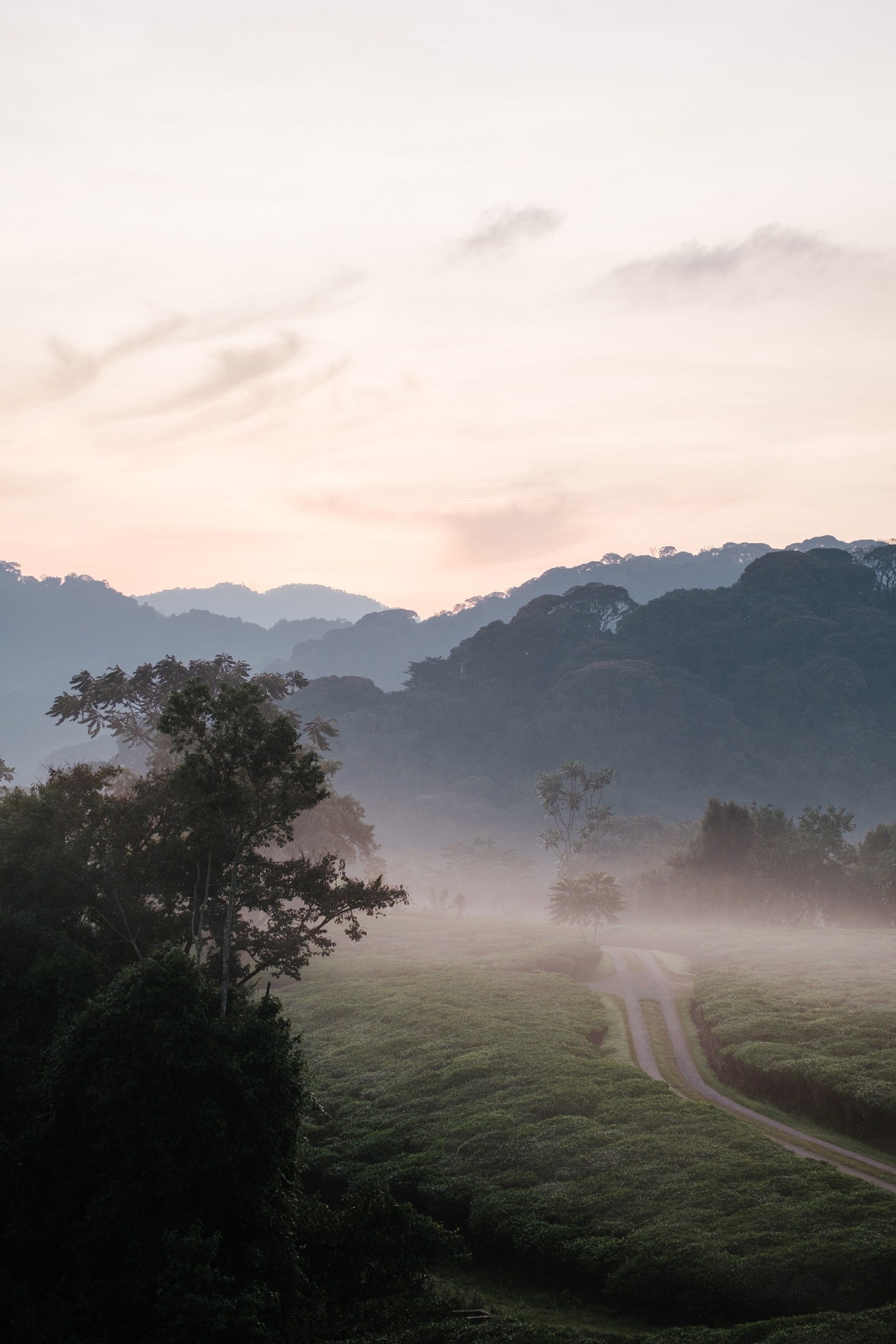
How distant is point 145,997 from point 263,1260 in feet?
21.9

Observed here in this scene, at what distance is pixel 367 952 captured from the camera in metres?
84.4

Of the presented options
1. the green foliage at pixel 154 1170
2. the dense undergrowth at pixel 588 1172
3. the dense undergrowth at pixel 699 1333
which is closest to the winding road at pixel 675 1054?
the dense undergrowth at pixel 588 1172

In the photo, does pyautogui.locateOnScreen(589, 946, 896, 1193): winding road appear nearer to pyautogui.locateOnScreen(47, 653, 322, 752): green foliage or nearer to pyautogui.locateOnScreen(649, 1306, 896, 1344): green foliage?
pyautogui.locateOnScreen(649, 1306, 896, 1344): green foliage

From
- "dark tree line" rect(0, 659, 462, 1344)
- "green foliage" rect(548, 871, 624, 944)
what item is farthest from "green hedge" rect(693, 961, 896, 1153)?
"green foliage" rect(548, 871, 624, 944)

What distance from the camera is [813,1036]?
43719mm

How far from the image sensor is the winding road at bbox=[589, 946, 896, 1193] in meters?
32.0

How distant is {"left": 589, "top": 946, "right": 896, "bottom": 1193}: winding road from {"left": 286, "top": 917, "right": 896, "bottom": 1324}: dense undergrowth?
99.3 inches

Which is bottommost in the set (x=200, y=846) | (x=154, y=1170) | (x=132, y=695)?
(x=154, y=1170)

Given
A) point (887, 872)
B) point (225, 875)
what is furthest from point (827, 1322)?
point (887, 872)

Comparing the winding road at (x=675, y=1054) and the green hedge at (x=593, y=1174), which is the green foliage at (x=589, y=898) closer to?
the winding road at (x=675, y=1054)

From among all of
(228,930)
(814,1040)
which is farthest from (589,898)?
(228,930)

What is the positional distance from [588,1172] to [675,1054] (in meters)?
19.8

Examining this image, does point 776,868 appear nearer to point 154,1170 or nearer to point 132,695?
point 132,695

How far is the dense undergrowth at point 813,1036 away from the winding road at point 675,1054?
1.29m
